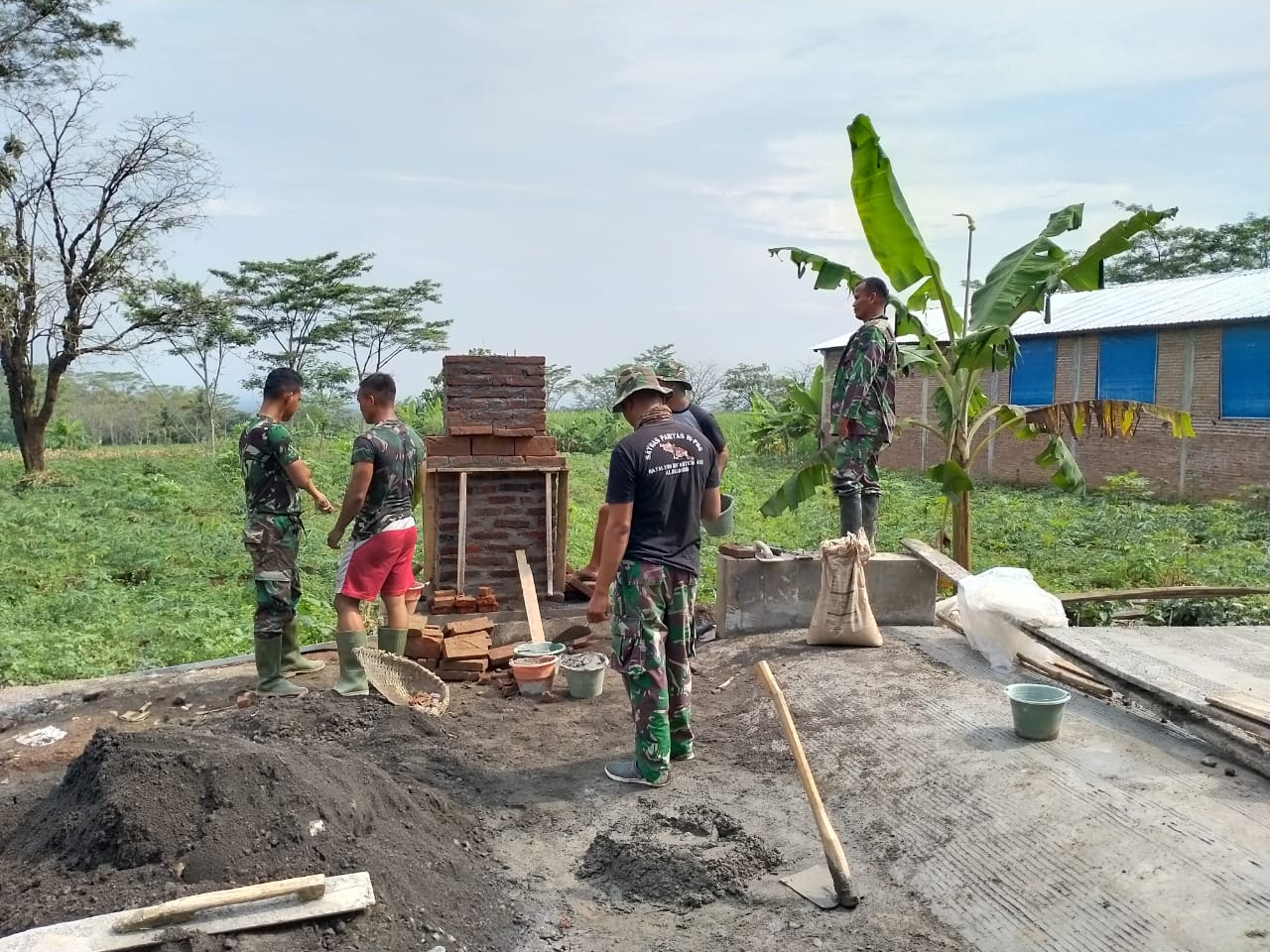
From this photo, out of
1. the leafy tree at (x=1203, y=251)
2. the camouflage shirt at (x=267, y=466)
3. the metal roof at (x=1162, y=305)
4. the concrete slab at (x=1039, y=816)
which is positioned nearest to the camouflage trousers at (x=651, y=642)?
the concrete slab at (x=1039, y=816)

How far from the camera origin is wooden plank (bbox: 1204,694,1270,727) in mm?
3832

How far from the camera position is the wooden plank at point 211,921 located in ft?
8.92

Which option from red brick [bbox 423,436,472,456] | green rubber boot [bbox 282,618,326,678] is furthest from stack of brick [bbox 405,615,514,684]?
red brick [bbox 423,436,472,456]

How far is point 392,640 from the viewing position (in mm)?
5895

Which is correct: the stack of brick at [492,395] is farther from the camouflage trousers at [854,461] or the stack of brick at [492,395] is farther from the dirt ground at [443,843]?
the dirt ground at [443,843]

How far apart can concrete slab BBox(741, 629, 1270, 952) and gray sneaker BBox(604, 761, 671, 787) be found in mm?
651

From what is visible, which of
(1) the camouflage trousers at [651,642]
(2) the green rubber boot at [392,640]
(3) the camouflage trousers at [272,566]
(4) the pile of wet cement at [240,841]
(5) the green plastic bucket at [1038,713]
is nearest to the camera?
(4) the pile of wet cement at [240,841]

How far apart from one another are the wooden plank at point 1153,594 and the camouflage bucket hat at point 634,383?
4245 millimetres

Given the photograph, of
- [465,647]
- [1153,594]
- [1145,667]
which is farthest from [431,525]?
[1153,594]

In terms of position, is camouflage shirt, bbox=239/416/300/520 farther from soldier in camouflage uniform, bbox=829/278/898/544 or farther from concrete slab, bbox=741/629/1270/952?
soldier in camouflage uniform, bbox=829/278/898/544

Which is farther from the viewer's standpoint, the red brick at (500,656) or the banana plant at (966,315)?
the banana plant at (966,315)

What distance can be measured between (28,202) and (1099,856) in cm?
2054

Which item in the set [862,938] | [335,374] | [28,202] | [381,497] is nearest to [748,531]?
[381,497]

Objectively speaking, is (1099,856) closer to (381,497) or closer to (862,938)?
(862,938)
